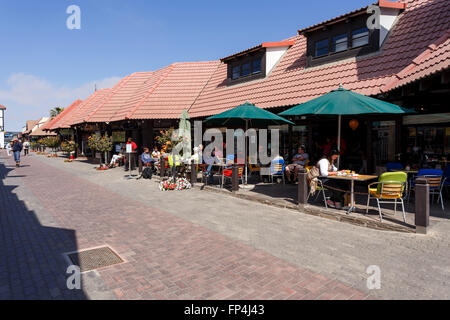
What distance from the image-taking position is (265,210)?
24.7ft

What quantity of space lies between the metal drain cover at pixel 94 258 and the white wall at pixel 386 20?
1027cm

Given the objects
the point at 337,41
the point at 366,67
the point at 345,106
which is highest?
the point at 337,41

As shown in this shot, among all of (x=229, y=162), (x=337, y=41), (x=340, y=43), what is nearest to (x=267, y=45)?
A: (x=337, y=41)

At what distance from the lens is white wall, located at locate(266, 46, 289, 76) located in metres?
14.0

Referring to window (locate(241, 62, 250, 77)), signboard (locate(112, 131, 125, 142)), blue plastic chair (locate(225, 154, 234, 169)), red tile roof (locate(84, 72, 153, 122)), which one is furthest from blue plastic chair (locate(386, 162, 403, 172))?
signboard (locate(112, 131, 125, 142))

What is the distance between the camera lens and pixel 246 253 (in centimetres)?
468

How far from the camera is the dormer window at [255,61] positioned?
45.9 ft

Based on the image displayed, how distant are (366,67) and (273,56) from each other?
536 cm

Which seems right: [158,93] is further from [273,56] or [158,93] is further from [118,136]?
[273,56]

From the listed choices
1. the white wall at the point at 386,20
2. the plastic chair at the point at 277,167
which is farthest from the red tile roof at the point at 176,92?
the white wall at the point at 386,20

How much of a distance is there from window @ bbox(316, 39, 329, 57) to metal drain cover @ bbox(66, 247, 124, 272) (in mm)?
10401

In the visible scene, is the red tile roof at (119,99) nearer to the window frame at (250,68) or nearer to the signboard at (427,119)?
the window frame at (250,68)
